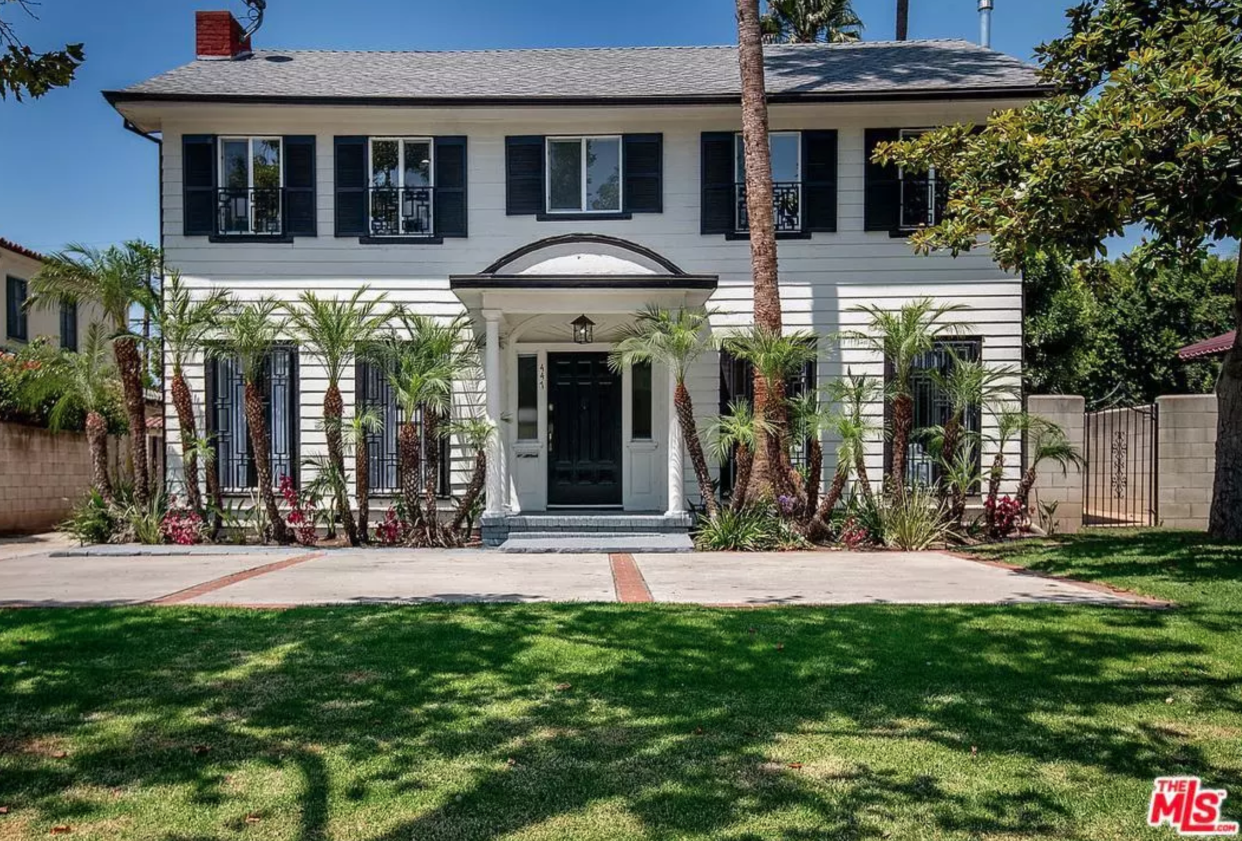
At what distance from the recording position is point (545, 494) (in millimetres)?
14086

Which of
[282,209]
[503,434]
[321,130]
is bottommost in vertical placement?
[503,434]

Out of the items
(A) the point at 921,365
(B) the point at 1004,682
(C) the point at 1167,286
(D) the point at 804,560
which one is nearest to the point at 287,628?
(B) the point at 1004,682

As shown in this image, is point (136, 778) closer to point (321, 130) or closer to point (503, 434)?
point (503, 434)

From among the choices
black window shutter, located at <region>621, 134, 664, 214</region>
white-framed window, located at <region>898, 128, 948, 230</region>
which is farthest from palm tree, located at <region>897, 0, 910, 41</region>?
black window shutter, located at <region>621, 134, 664, 214</region>

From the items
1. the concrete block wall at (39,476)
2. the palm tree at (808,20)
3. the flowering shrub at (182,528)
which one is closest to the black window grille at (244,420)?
the flowering shrub at (182,528)

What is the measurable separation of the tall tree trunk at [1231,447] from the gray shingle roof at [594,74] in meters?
4.85

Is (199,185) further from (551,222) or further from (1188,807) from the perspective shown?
(1188,807)

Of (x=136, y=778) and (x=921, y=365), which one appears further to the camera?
(x=921, y=365)

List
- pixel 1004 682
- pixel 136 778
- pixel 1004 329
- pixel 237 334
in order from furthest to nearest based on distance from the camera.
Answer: pixel 1004 329, pixel 237 334, pixel 1004 682, pixel 136 778

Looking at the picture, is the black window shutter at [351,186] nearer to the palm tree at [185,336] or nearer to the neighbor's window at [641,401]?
the palm tree at [185,336]

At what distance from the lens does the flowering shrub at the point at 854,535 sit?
12.1 m

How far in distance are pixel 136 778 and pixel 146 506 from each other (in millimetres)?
9775

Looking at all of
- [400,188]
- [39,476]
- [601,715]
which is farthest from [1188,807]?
[39,476]

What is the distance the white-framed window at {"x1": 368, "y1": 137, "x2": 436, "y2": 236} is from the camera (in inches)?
548
